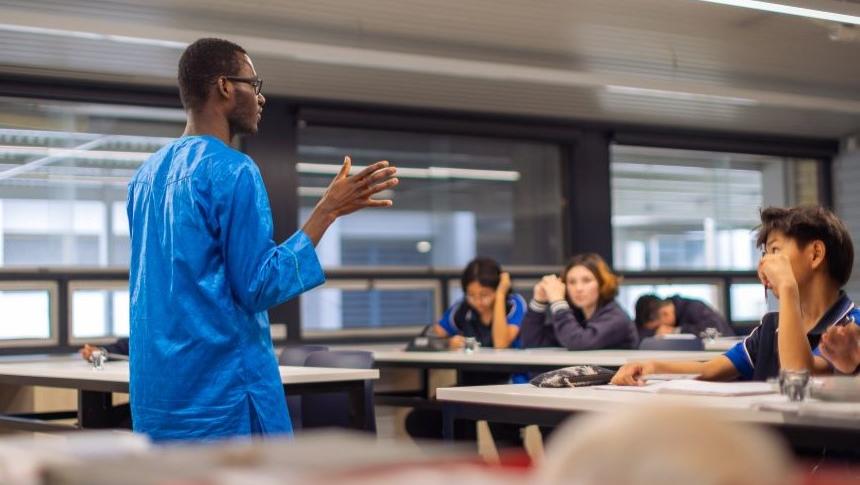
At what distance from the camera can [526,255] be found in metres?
9.92

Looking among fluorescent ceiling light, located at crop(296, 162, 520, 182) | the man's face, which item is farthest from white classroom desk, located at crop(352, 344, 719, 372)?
fluorescent ceiling light, located at crop(296, 162, 520, 182)

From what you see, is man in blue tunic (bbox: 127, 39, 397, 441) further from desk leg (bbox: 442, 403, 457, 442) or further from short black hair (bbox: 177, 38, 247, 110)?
desk leg (bbox: 442, 403, 457, 442)

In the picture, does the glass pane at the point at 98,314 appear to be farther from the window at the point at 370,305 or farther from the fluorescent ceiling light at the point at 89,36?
the fluorescent ceiling light at the point at 89,36

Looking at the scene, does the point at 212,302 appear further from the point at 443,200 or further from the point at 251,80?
the point at 443,200

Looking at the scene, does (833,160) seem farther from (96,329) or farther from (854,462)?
(854,462)

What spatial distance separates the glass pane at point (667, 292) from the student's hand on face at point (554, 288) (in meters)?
4.04

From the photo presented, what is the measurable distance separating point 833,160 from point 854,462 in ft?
33.9

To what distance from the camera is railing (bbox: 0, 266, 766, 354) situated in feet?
24.9

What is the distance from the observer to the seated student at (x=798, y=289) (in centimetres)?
261

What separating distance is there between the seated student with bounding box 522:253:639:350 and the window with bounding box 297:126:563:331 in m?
2.85

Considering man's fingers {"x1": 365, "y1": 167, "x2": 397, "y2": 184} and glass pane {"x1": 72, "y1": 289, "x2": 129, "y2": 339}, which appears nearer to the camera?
man's fingers {"x1": 365, "y1": 167, "x2": 397, "y2": 184}

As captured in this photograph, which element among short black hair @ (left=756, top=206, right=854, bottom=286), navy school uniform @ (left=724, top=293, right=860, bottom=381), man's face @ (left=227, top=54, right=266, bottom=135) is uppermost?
man's face @ (left=227, top=54, right=266, bottom=135)

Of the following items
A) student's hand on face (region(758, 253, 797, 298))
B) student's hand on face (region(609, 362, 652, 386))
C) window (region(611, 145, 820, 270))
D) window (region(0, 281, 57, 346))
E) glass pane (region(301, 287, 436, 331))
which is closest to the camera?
student's hand on face (region(758, 253, 797, 298))

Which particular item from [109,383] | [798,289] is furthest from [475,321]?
[798,289]
